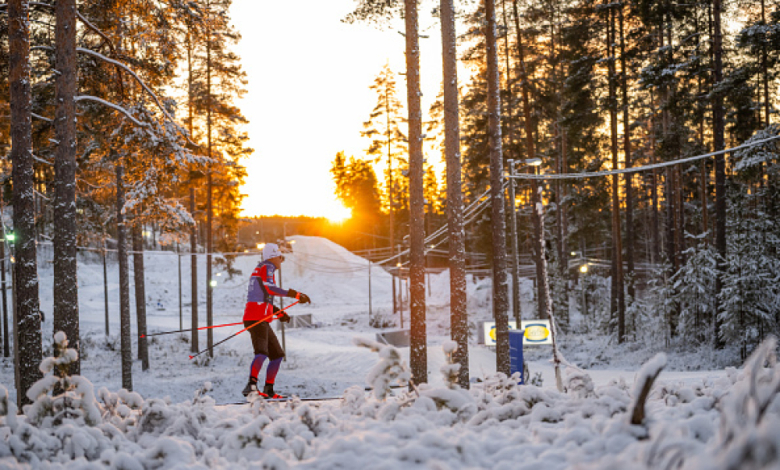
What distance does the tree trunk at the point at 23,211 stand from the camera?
846cm

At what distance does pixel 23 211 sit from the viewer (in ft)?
28.1

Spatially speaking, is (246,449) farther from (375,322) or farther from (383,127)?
(383,127)

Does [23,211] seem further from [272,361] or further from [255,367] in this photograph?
[272,361]

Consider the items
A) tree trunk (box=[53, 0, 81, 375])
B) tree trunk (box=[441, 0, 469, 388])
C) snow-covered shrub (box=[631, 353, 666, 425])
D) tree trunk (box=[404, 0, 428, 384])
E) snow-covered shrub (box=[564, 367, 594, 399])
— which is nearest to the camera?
snow-covered shrub (box=[631, 353, 666, 425])

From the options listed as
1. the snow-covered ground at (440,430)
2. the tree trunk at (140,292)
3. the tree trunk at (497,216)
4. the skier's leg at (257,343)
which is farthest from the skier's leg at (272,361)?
the tree trunk at (140,292)

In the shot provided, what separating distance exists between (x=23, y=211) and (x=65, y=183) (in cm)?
79

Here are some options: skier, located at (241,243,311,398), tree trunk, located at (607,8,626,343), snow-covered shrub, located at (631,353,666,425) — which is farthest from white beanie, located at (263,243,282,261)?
tree trunk, located at (607,8,626,343)

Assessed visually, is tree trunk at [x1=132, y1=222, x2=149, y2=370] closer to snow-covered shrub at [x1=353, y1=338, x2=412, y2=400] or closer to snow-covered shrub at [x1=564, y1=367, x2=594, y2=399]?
snow-covered shrub at [x1=353, y1=338, x2=412, y2=400]

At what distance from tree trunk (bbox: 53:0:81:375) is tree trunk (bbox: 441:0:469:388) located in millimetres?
6916

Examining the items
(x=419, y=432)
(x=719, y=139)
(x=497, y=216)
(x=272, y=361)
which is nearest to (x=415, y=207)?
(x=497, y=216)

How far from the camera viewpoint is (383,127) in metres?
38.2

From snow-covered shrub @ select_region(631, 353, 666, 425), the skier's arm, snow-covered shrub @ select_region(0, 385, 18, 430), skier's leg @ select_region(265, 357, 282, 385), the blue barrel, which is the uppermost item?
the skier's arm

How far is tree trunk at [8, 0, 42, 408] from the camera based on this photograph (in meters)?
8.46

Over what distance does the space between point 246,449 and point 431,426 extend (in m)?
1.26
